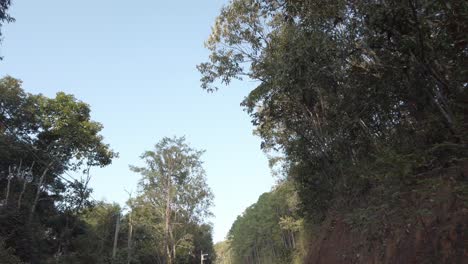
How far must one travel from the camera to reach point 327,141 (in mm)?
16859

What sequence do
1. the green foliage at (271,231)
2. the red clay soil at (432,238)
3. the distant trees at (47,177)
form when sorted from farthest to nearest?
the green foliage at (271,231) < the distant trees at (47,177) < the red clay soil at (432,238)

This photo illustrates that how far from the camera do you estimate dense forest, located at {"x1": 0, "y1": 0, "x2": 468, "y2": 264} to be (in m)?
7.34

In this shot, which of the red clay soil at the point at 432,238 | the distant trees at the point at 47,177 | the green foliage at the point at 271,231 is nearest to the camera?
the red clay soil at the point at 432,238

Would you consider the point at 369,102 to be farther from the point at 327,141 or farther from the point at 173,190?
the point at 173,190

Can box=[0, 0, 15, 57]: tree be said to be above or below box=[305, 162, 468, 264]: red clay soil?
above

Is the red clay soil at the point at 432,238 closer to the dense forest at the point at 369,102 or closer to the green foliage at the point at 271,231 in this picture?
the dense forest at the point at 369,102

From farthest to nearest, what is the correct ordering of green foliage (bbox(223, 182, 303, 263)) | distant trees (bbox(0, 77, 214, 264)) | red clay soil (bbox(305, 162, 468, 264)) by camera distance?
1. green foliage (bbox(223, 182, 303, 263))
2. distant trees (bbox(0, 77, 214, 264))
3. red clay soil (bbox(305, 162, 468, 264))

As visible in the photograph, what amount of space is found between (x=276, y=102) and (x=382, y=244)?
10156 millimetres

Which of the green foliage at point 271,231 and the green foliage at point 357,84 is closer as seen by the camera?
the green foliage at point 357,84

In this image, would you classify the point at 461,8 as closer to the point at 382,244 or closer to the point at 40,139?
the point at 382,244

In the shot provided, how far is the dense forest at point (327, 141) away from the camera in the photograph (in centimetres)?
734

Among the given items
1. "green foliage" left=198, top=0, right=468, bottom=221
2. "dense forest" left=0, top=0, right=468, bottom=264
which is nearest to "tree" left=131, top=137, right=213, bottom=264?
"dense forest" left=0, top=0, right=468, bottom=264

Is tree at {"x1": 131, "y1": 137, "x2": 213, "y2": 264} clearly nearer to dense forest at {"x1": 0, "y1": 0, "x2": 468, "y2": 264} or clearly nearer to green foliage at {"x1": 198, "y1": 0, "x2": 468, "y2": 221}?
dense forest at {"x1": 0, "y1": 0, "x2": 468, "y2": 264}

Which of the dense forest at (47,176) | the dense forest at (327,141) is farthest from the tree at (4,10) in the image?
the dense forest at (47,176)
